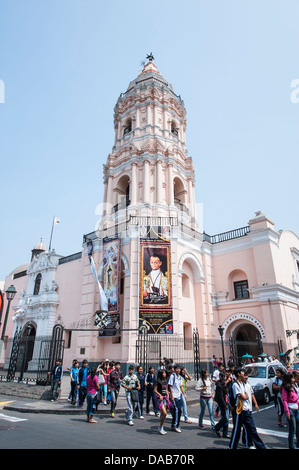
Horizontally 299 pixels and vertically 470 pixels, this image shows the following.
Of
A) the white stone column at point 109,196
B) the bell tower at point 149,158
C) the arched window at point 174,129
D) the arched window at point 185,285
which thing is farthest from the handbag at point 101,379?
the arched window at point 174,129

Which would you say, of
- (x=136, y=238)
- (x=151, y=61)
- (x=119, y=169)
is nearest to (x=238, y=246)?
(x=136, y=238)

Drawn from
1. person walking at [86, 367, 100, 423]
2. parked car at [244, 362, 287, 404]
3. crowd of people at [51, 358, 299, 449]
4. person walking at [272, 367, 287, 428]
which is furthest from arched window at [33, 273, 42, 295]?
person walking at [272, 367, 287, 428]

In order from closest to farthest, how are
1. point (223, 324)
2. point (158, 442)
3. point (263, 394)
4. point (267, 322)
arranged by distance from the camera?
point (158, 442), point (263, 394), point (267, 322), point (223, 324)

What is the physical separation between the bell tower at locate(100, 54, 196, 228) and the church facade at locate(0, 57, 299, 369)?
0.36 ft

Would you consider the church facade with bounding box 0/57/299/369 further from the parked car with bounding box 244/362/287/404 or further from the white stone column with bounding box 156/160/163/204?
the parked car with bounding box 244/362/287/404

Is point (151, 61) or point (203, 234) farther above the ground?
point (151, 61)

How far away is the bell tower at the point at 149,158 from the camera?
24062 millimetres

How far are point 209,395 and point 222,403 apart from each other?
55 cm

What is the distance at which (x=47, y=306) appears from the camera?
25531 millimetres

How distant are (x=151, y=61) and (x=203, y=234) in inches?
841

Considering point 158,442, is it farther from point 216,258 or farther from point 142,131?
point 142,131

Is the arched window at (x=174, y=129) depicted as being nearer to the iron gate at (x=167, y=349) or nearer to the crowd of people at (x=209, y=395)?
the iron gate at (x=167, y=349)

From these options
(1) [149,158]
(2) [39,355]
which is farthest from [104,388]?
(1) [149,158]
